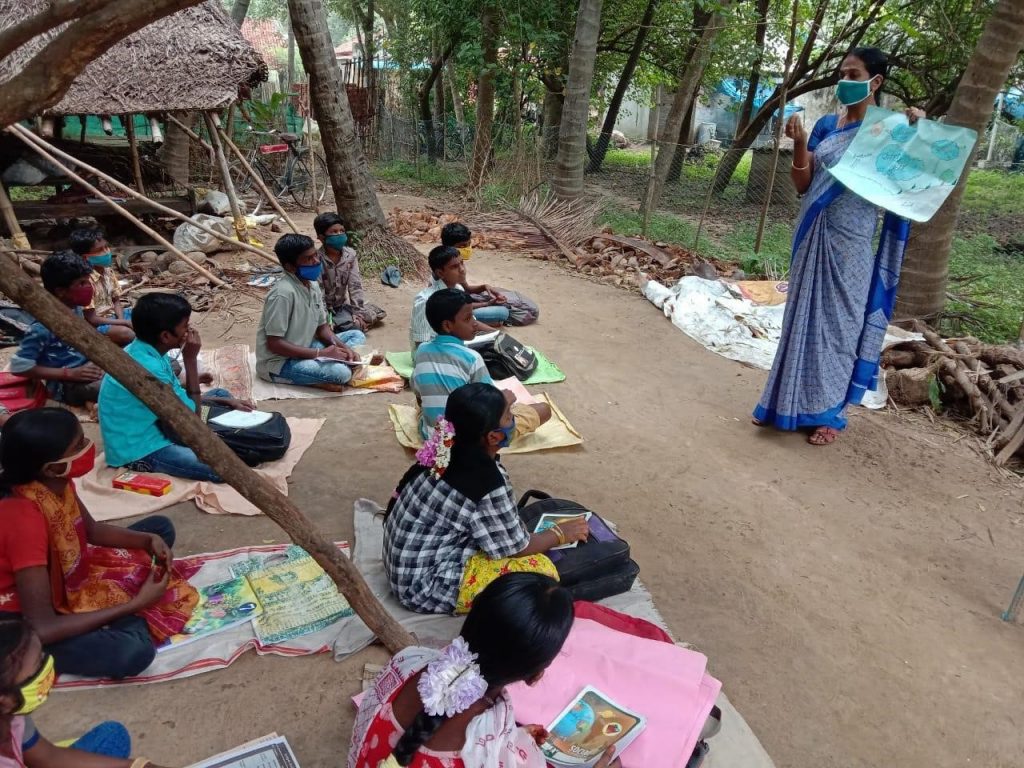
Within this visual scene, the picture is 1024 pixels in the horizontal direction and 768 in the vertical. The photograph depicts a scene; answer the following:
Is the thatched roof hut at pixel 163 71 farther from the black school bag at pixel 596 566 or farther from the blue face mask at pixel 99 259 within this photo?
the black school bag at pixel 596 566

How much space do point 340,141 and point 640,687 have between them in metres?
6.45

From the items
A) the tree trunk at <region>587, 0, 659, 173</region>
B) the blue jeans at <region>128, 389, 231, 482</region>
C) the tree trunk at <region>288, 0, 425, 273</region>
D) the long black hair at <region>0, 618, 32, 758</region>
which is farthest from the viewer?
the tree trunk at <region>587, 0, 659, 173</region>

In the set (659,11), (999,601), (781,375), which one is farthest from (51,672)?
(659,11)

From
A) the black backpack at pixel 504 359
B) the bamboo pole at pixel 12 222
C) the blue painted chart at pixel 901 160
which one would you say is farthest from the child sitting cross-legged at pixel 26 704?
the bamboo pole at pixel 12 222

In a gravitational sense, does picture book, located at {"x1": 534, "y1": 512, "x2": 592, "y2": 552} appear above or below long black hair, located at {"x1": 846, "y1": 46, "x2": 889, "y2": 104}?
below

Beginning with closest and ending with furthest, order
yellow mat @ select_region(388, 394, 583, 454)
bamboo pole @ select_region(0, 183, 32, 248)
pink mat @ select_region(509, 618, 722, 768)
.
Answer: pink mat @ select_region(509, 618, 722, 768) < yellow mat @ select_region(388, 394, 583, 454) < bamboo pole @ select_region(0, 183, 32, 248)

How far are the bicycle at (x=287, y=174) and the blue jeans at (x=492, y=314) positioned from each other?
18.8 ft

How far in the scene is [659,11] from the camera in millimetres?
12625

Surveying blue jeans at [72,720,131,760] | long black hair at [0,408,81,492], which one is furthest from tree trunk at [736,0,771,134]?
blue jeans at [72,720,131,760]

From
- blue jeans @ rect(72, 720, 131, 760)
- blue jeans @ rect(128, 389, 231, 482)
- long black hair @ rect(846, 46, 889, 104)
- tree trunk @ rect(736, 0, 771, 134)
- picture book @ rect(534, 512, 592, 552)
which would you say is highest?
tree trunk @ rect(736, 0, 771, 134)

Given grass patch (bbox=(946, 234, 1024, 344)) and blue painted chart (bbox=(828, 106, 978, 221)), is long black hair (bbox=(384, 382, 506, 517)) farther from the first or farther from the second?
grass patch (bbox=(946, 234, 1024, 344))

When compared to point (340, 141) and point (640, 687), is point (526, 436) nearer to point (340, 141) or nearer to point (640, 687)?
point (640, 687)

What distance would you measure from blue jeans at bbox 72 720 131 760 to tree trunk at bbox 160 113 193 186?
908 centimetres

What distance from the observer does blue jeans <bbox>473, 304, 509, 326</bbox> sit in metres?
5.88
